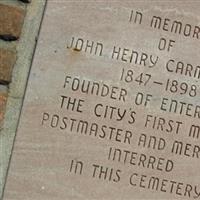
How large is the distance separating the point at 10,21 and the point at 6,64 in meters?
0.12

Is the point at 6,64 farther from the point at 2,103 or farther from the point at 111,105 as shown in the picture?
the point at 111,105

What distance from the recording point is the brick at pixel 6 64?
5.32ft

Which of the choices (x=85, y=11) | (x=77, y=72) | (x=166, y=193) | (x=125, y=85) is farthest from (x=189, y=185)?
(x=85, y=11)

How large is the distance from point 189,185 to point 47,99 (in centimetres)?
48

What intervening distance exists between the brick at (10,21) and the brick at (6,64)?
0.04 m

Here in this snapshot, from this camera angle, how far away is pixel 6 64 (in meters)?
1.62

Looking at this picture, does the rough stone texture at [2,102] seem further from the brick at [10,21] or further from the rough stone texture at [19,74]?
the brick at [10,21]

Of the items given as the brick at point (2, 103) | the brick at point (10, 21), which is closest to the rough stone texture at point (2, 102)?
the brick at point (2, 103)

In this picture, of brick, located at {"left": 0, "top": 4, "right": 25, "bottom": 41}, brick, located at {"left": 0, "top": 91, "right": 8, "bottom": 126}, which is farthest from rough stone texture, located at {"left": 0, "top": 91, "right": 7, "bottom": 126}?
brick, located at {"left": 0, "top": 4, "right": 25, "bottom": 41}

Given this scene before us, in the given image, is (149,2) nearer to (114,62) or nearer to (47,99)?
(114,62)

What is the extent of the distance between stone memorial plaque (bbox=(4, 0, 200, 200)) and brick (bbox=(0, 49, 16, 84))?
0.21 ft

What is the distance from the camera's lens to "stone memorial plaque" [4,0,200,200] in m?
1.64

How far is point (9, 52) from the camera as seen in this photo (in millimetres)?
1625

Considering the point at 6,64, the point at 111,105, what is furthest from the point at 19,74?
the point at 111,105
